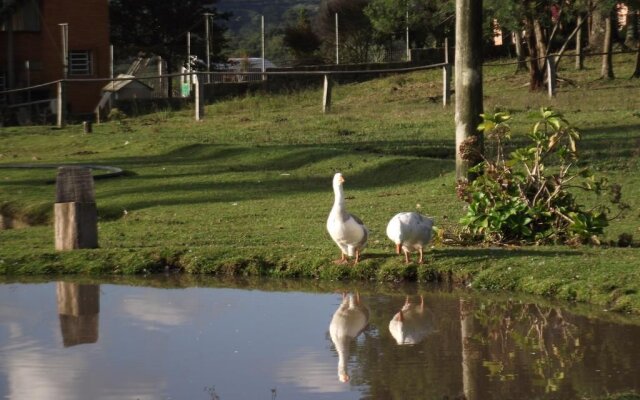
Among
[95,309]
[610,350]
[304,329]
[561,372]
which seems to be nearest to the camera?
[561,372]

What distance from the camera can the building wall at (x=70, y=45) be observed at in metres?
49.2

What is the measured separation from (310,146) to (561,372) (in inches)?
610

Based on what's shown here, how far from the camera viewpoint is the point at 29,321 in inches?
387

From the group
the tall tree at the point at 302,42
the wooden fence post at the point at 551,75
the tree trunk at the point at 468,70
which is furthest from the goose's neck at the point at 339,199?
the tall tree at the point at 302,42

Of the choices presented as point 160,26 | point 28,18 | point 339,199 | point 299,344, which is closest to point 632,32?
point 160,26

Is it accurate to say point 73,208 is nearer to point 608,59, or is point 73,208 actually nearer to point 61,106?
point 61,106

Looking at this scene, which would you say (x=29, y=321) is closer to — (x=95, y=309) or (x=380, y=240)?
(x=95, y=309)

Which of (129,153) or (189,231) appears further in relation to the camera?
(129,153)

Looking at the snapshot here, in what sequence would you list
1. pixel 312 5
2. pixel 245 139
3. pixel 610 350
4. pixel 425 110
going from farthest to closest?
pixel 312 5 → pixel 425 110 → pixel 245 139 → pixel 610 350

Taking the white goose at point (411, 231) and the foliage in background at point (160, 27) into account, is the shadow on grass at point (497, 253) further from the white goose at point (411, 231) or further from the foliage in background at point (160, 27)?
the foliage in background at point (160, 27)

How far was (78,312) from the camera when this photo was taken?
1019 cm

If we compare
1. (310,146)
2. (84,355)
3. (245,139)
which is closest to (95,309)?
(84,355)

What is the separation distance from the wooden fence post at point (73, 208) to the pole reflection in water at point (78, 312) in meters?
1.08

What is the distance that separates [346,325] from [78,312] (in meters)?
2.48
